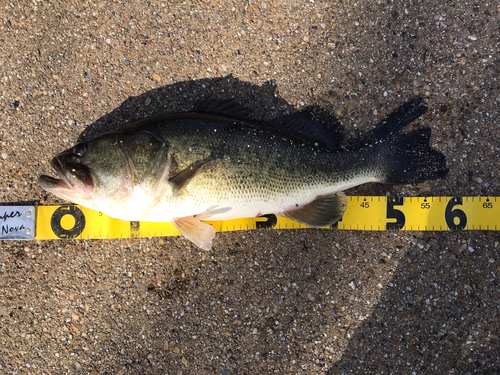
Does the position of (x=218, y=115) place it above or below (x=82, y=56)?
below

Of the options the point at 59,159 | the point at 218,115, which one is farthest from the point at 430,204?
the point at 59,159

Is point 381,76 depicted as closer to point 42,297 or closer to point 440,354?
point 440,354

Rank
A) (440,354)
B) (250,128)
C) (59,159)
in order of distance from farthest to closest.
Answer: (440,354) → (250,128) → (59,159)

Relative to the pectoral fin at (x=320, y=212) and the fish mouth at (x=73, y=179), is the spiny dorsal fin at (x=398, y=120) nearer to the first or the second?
the pectoral fin at (x=320, y=212)

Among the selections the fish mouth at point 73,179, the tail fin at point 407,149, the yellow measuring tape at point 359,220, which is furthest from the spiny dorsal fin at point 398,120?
the fish mouth at point 73,179

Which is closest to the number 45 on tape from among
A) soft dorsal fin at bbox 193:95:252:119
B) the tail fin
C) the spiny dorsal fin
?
the tail fin

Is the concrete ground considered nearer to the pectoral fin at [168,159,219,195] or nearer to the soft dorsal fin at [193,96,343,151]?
the soft dorsal fin at [193,96,343,151]

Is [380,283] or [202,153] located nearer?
[202,153]
